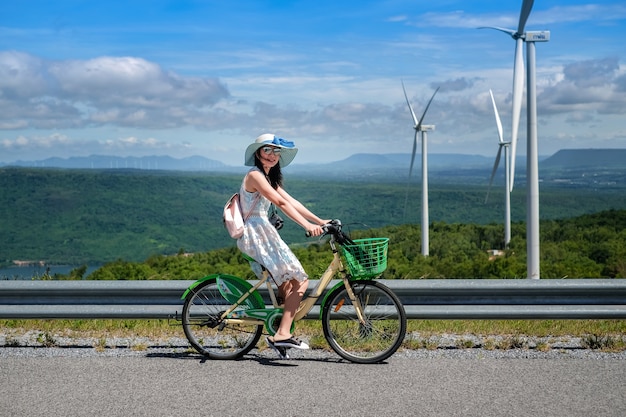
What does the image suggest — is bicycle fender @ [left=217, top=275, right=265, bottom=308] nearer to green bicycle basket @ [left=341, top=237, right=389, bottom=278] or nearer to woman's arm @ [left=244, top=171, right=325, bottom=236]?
woman's arm @ [left=244, top=171, right=325, bottom=236]

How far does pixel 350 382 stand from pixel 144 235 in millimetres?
143845

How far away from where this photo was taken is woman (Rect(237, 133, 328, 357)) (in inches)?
245

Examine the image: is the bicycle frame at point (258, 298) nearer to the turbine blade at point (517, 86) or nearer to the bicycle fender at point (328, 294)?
the bicycle fender at point (328, 294)

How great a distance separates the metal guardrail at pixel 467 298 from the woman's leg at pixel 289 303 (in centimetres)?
39

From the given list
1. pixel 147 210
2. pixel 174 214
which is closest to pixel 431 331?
pixel 174 214

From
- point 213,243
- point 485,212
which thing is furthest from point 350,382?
point 485,212

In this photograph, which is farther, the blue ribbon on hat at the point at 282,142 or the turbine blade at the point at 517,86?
the turbine blade at the point at 517,86

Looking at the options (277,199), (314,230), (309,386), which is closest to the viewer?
(309,386)

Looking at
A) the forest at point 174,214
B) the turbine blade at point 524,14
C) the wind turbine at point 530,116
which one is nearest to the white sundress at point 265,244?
the wind turbine at point 530,116

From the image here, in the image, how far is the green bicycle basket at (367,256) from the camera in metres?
6.05

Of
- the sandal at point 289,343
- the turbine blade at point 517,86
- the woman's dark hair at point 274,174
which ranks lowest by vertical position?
the sandal at point 289,343

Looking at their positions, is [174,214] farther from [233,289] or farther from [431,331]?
[233,289]

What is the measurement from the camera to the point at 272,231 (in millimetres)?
6266

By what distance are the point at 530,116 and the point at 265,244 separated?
13206 mm
